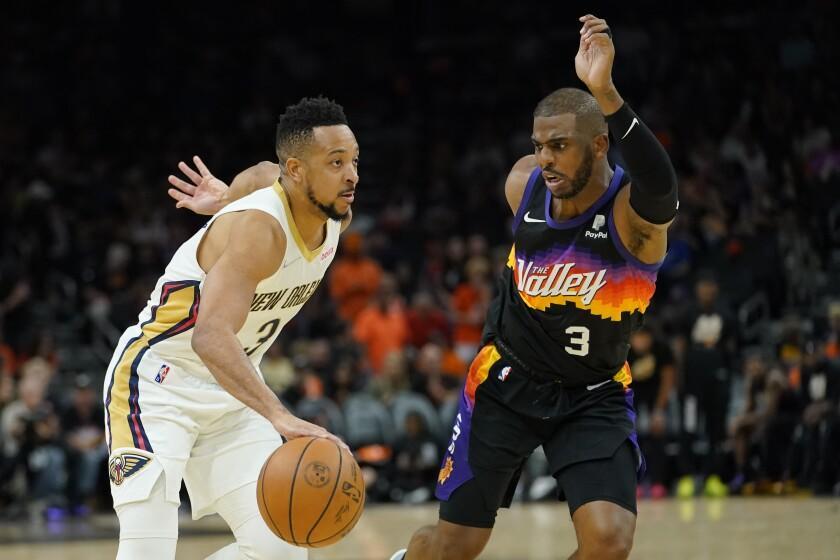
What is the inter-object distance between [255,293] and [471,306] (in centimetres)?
933

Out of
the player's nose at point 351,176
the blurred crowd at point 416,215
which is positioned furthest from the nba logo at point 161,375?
the blurred crowd at point 416,215

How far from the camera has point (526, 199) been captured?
207 inches

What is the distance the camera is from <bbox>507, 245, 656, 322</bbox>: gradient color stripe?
196 inches

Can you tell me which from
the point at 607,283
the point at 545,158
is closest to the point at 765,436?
the point at 607,283

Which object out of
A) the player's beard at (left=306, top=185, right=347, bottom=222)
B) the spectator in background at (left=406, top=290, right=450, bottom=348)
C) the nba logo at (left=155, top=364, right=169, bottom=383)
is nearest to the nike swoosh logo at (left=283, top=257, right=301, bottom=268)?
the player's beard at (left=306, top=185, right=347, bottom=222)

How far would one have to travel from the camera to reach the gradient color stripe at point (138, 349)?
A: 16.1 ft

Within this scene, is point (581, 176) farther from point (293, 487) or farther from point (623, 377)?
point (293, 487)

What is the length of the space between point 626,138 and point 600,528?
139 cm

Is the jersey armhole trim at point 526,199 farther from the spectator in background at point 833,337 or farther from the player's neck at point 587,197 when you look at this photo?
the spectator in background at point 833,337

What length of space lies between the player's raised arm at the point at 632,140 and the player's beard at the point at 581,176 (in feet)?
0.72

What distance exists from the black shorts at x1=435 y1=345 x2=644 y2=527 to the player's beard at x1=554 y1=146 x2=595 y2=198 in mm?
763

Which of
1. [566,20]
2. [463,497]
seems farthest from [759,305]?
[463,497]

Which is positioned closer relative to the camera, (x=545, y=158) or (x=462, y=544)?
(x=545, y=158)

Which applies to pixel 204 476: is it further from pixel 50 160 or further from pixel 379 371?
pixel 50 160
